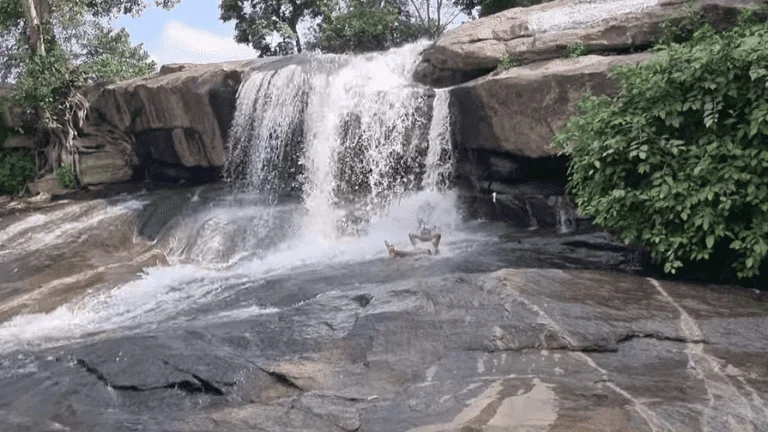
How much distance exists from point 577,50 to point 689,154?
3421mm

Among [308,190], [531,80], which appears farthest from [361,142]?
[531,80]

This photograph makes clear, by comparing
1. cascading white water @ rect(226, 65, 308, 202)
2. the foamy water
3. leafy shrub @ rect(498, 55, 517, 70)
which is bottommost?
the foamy water

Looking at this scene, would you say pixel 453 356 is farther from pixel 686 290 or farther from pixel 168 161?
pixel 168 161

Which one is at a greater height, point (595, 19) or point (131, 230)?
point (595, 19)

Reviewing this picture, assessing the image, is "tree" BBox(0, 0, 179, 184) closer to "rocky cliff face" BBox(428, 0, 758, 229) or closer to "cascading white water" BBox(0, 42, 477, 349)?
"cascading white water" BBox(0, 42, 477, 349)

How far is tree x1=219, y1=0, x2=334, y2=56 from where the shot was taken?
71.6 ft

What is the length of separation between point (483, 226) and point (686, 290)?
13.8 ft

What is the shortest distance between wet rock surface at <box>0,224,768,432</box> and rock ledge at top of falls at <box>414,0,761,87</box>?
379 centimetres

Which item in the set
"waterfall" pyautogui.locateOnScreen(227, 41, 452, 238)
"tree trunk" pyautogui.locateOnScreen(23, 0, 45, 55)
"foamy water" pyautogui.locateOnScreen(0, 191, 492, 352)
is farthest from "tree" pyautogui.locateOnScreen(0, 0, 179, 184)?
"foamy water" pyautogui.locateOnScreen(0, 191, 492, 352)

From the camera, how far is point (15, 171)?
53.0ft

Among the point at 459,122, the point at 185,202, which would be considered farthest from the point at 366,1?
the point at 459,122

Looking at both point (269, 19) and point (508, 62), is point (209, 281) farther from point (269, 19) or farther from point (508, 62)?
point (269, 19)

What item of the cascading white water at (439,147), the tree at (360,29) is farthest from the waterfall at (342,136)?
the tree at (360,29)

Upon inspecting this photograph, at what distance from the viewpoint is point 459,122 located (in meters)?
10.2
